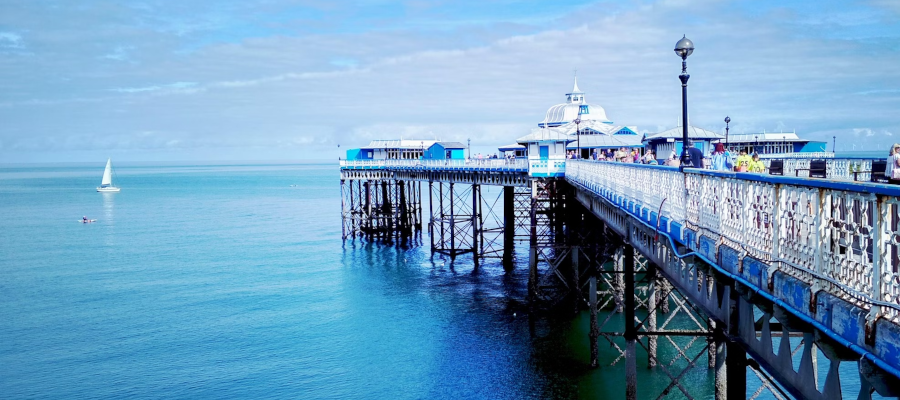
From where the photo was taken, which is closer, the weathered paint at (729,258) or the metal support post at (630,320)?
the weathered paint at (729,258)

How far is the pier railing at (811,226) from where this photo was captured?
209 inches

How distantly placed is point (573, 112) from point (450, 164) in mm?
28205

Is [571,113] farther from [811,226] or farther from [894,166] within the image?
[811,226]

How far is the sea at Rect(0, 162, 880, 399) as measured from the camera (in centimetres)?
2273

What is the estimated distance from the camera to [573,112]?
7375 cm

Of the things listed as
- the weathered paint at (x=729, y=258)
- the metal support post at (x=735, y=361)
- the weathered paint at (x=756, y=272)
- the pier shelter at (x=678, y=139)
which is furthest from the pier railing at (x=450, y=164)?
the weathered paint at (x=756, y=272)

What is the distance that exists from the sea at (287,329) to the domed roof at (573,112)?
24847 mm

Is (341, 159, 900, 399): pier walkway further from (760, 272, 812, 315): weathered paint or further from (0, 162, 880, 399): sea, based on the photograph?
(0, 162, 880, 399): sea

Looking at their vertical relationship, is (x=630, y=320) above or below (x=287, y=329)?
above

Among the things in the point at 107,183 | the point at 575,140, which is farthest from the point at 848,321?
the point at 107,183

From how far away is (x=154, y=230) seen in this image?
68.8m

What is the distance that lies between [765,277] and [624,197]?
29.2 ft

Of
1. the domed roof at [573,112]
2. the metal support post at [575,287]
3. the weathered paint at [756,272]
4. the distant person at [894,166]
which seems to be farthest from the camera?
the domed roof at [573,112]

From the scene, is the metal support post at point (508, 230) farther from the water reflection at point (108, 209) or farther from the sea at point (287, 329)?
the water reflection at point (108, 209)
